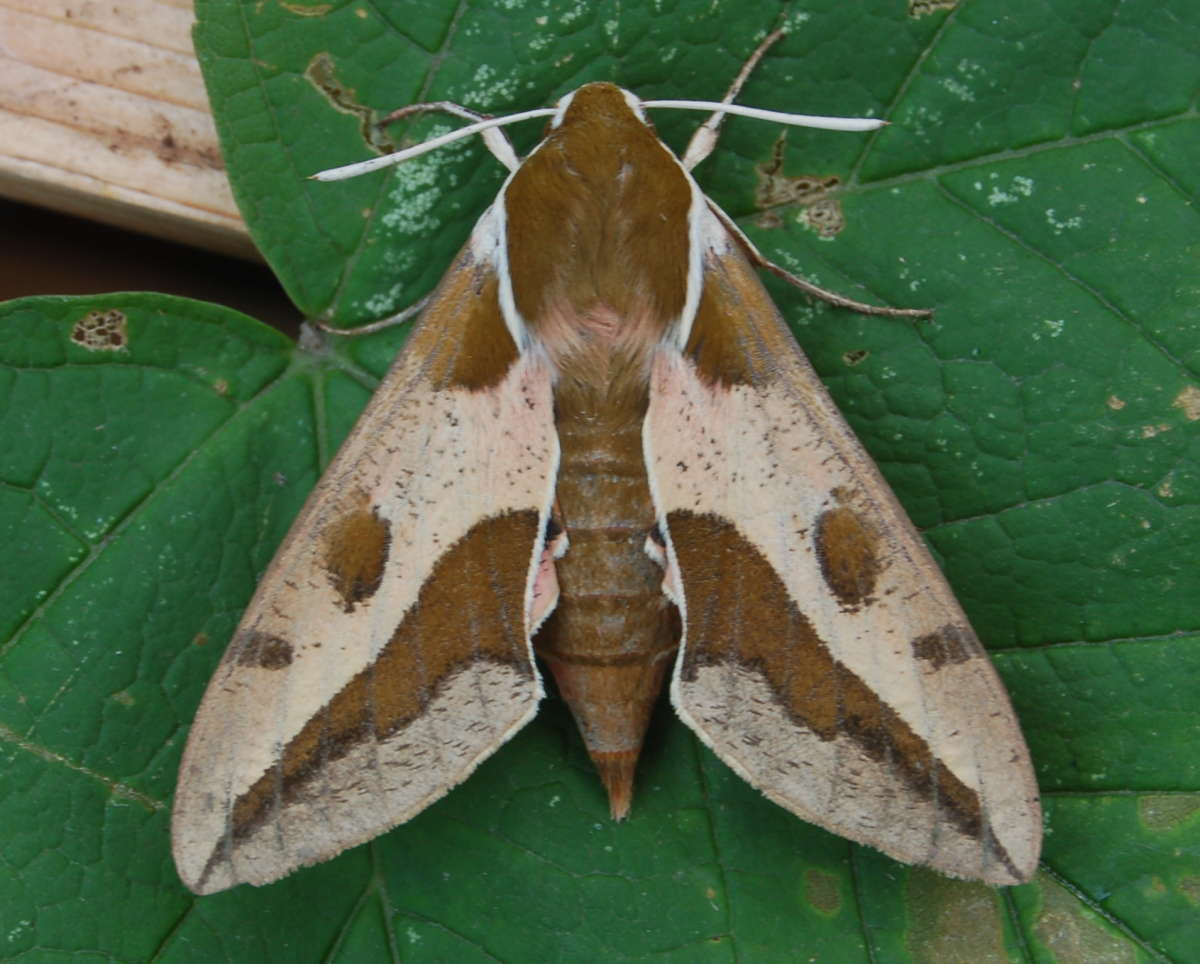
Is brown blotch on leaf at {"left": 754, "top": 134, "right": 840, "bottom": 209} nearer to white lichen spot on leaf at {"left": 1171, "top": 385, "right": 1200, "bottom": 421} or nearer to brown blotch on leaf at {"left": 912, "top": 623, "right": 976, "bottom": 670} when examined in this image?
white lichen spot on leaf at {"left": 1171, "top": 385, "right": 1200, "bottom": 421}

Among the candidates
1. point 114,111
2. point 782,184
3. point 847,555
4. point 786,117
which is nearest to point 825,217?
point 782,184

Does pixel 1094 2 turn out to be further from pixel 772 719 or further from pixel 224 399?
pixel 224 399

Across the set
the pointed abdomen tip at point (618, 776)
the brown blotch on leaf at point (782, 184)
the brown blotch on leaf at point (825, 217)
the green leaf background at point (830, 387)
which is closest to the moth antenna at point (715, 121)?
the green leaf background at point (830, 387)

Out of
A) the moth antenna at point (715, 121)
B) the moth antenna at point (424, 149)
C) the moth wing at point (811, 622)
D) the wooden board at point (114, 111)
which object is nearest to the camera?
the moth wing at point (811, 622)

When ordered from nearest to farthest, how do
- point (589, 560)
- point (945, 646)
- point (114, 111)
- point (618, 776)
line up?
point (945, 646) < point (589, 560) < point (618, 776) < point (114, 111)

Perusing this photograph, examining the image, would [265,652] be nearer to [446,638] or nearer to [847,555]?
[446,638]

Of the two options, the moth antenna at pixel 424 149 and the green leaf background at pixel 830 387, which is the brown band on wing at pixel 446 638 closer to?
the green leaf background at pixel 830 387
